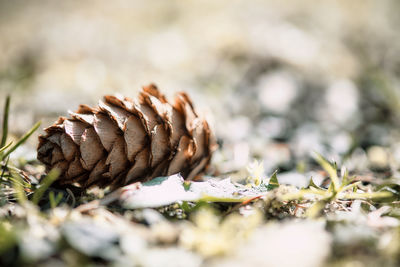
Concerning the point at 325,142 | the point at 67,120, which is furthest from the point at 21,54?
the point at 325,142

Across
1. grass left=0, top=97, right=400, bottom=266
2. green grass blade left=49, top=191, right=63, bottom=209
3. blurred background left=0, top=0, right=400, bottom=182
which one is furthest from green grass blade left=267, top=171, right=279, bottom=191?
green grass blade left=49, top=191, right=63, bottom=209

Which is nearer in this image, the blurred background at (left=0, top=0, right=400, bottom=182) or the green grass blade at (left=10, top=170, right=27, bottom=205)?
the green grass blade at (left=10, top=170, right=27, bottom=205)

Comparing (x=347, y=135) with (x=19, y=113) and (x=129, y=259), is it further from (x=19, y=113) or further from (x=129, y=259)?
(x=19, y=113)

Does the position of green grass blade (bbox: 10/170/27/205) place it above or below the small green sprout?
above

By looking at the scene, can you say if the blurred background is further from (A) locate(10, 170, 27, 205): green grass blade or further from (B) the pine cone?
(A) locate(10, 170, 27, 205): green grass blade

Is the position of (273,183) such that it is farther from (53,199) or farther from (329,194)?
(53,199)

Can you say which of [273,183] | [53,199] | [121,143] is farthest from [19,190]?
[273,183]
